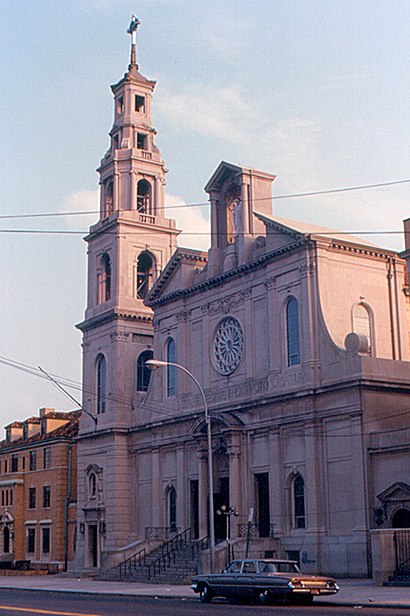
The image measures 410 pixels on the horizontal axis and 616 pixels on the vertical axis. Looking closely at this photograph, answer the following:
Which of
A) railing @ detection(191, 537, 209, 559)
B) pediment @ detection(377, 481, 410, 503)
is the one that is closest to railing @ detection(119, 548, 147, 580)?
railing @ detection(191, 537, 209, 559)

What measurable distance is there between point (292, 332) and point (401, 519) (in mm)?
10928

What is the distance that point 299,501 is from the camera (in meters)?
44.6

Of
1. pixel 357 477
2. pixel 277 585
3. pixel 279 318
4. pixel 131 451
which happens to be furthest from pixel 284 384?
pixel 277 585

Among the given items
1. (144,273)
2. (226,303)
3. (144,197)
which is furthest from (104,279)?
Answer: (226,303)

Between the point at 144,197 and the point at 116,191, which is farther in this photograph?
the point at 144,197

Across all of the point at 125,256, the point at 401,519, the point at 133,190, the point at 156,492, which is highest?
the point at 133,190

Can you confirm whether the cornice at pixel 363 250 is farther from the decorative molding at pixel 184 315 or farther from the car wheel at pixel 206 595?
the car wheel at pixel 206 595

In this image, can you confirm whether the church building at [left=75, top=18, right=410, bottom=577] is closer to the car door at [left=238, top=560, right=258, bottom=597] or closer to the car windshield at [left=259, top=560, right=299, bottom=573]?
the car windshield at [left=259, top=560, right=299, bottom=573]

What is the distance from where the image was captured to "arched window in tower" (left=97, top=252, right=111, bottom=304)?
205ft

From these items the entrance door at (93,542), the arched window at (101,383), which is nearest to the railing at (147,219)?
the arched window at (101,383)

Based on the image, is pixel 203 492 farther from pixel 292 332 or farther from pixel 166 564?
pixel 292 332

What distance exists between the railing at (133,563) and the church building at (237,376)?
0.43m

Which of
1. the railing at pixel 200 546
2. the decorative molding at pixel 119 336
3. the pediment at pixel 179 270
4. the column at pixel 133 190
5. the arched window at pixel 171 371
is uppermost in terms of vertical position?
the column at pixel 133 190

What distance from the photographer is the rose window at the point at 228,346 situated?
50.1 meters
